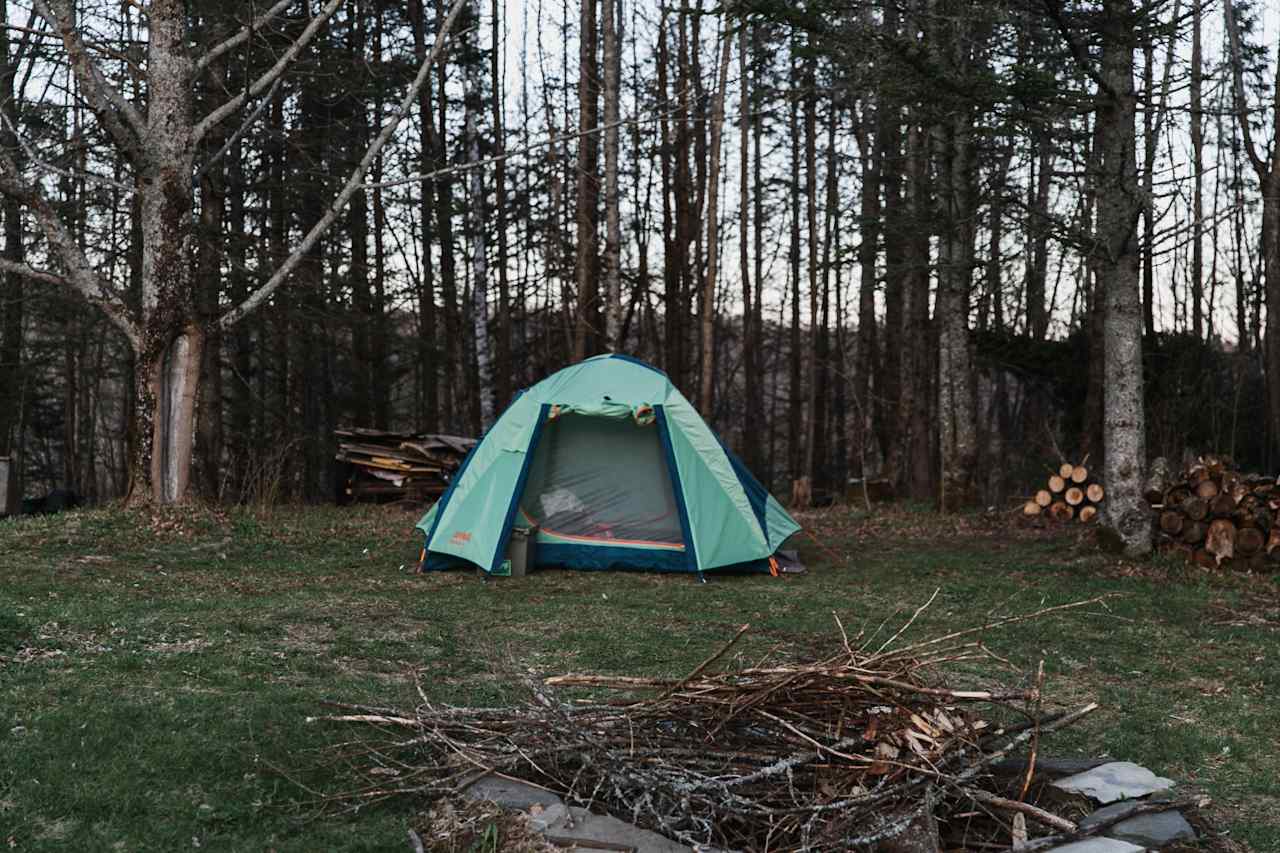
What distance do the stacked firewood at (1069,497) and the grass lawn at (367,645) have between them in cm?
160

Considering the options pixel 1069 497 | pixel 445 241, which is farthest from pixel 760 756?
pixel 445 241

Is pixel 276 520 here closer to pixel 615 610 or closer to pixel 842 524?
pixel 615 610

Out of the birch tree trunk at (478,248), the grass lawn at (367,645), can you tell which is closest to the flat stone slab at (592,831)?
the grass lawn at (367,645)

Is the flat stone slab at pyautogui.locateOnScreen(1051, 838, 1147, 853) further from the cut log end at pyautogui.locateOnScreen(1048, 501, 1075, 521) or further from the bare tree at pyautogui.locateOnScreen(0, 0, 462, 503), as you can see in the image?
the cut log end at pyautogui.locateOnScreen(1048, 501, 1075, 521)

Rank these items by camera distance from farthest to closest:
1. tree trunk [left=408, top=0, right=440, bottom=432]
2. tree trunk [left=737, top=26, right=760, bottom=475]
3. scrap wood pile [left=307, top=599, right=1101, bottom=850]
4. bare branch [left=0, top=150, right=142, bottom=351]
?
tree trunk [left=737, top=26, right=760, bottom=475] → tree trunk [left=408, top=0, right=440, bottom=432] → bare branch [left=0, top=150, right=142, bottom=351] → scrap wood pile [left=307, top=599, right=1101, bottom=850]

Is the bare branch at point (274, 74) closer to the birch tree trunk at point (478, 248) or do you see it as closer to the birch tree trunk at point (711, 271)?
the birch tree trunk at point (478, 248)

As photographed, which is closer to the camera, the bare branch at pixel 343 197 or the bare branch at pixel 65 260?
the bare branch at pixel 65 260

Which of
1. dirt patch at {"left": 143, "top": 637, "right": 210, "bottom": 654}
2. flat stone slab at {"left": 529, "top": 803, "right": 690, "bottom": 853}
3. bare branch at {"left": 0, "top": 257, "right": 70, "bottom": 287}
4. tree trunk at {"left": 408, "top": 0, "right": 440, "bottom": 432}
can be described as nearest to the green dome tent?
dirt patch at {"left": 143, "top": 637, "right": 210, "bottom": 654}

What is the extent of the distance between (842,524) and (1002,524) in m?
1.92

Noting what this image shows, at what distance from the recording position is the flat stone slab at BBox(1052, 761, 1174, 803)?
380 cm

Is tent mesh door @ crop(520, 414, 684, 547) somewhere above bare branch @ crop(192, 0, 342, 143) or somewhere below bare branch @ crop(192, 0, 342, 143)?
below

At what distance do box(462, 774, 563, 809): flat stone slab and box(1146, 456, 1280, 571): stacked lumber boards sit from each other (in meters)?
7.59

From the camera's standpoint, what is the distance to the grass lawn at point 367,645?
3.79 metres

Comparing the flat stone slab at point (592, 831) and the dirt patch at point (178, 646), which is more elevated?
the dirt patch at point (178, 646)
